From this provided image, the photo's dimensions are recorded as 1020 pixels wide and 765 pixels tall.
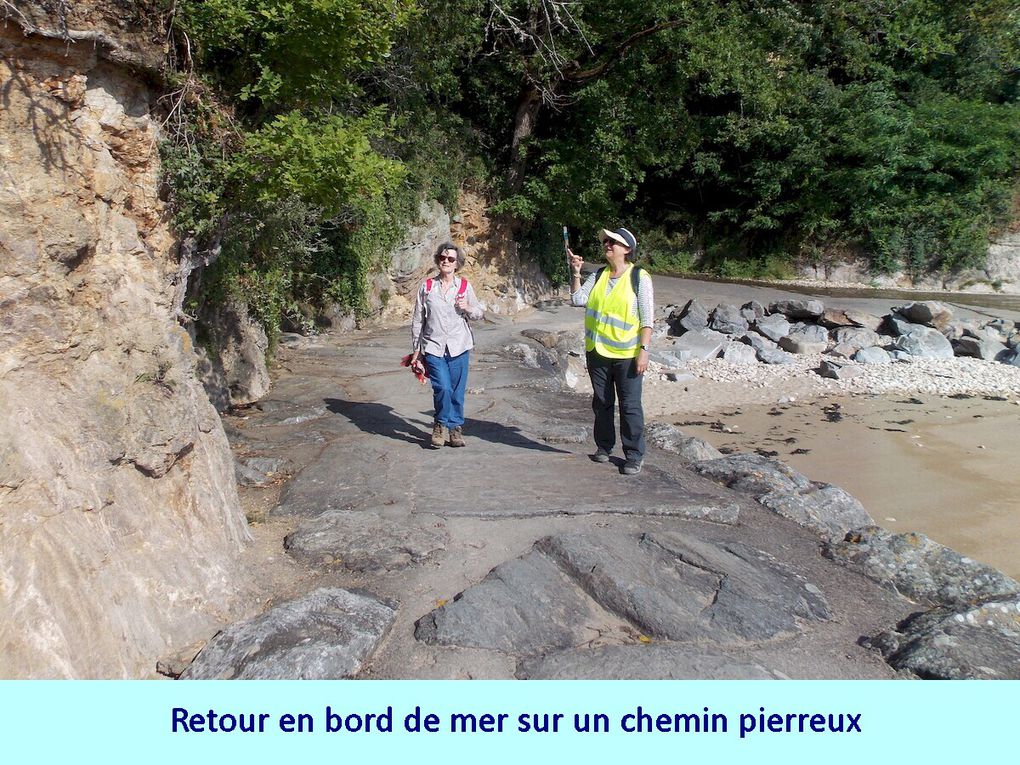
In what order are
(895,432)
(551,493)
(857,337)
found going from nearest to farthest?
(551,493) < (895,432) < (857,337)

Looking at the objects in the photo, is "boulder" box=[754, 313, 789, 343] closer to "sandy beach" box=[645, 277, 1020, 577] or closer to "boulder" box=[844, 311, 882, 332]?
"boulder" box=[844, 311, 882, 332]

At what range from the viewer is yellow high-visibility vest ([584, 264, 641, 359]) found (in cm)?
551

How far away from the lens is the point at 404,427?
6.98 metres

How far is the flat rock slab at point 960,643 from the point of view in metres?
3.44

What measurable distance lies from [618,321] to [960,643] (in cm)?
282

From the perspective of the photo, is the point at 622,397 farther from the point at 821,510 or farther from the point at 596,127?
the point at 596,127

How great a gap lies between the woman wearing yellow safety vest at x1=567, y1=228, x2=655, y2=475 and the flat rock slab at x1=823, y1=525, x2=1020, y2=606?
5.01ft

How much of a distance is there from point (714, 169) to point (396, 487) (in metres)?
21.7

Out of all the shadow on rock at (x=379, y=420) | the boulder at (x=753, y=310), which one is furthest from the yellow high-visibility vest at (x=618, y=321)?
the boulder at (x=753, y=310)

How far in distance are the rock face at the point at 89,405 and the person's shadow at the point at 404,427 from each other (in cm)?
252

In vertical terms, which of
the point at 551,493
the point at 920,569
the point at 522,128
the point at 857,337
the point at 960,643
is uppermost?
the point at 522,128

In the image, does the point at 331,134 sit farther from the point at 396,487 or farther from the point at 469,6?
the point at 469,6

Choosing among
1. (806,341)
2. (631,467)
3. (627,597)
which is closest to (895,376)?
(806,341)

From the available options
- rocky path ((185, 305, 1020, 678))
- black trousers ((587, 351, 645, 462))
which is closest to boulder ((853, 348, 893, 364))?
rocky path ((185, 305, 1020, 678))
